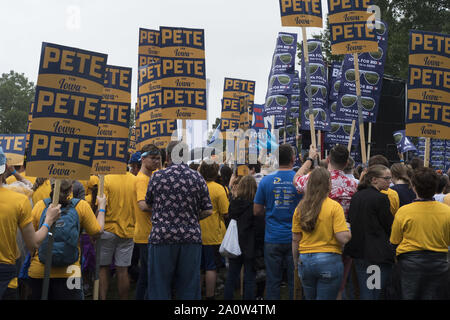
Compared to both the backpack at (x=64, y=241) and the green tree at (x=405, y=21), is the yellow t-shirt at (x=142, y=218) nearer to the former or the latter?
the backpack at (x=64, y=241)

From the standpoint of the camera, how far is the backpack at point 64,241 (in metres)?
5.32

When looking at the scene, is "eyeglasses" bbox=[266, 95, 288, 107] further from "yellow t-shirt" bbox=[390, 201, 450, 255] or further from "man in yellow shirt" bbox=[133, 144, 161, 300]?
"yellow t-shirt" bbox=[390, 201, 450, 255]

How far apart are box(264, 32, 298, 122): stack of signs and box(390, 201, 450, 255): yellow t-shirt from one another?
12.6 m

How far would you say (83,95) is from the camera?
5.88 metres

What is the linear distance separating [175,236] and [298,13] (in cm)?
524

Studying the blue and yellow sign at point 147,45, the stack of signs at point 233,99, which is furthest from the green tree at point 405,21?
the blue and yellow sign at point 147,45

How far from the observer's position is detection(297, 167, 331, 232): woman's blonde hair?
206 inches

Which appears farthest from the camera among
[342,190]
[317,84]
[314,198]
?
[317,84]

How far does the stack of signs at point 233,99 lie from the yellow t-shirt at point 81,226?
11.3 m

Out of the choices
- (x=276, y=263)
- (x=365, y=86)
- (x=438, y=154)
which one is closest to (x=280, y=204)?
(x=276, y=263)

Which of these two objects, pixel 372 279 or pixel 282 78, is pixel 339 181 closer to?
pixel 372 279

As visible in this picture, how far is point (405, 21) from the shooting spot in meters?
34.2

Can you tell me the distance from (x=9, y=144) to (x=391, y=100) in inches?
841

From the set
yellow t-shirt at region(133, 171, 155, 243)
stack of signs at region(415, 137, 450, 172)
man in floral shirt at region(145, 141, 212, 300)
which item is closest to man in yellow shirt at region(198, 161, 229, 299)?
yellow t-shirt at region(133, 171, 155, 243)
